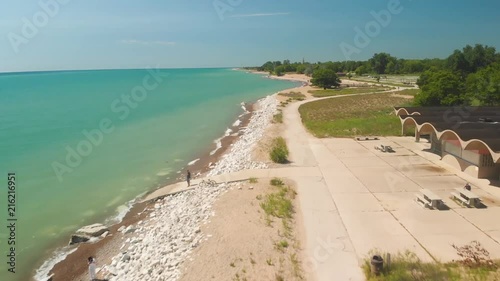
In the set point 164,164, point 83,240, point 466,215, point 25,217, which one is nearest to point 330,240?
point 466,215

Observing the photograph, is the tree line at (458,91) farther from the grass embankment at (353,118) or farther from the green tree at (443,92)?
the grass embankment at (353,118)

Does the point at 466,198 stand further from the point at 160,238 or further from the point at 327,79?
the point at 327,79

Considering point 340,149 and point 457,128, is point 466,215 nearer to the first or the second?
point 457,128

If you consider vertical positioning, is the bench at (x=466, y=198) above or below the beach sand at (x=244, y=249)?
above

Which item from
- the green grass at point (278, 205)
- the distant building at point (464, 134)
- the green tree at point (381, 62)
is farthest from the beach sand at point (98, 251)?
the green tree at point (381, 62)

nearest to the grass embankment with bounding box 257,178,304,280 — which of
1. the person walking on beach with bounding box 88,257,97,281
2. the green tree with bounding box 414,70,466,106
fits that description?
the person walking on beach with bounding box 88,257,97,281

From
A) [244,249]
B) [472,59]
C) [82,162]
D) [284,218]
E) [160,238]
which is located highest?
[472,59]

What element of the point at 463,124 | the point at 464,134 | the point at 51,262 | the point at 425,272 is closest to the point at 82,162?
the point at 51,262
